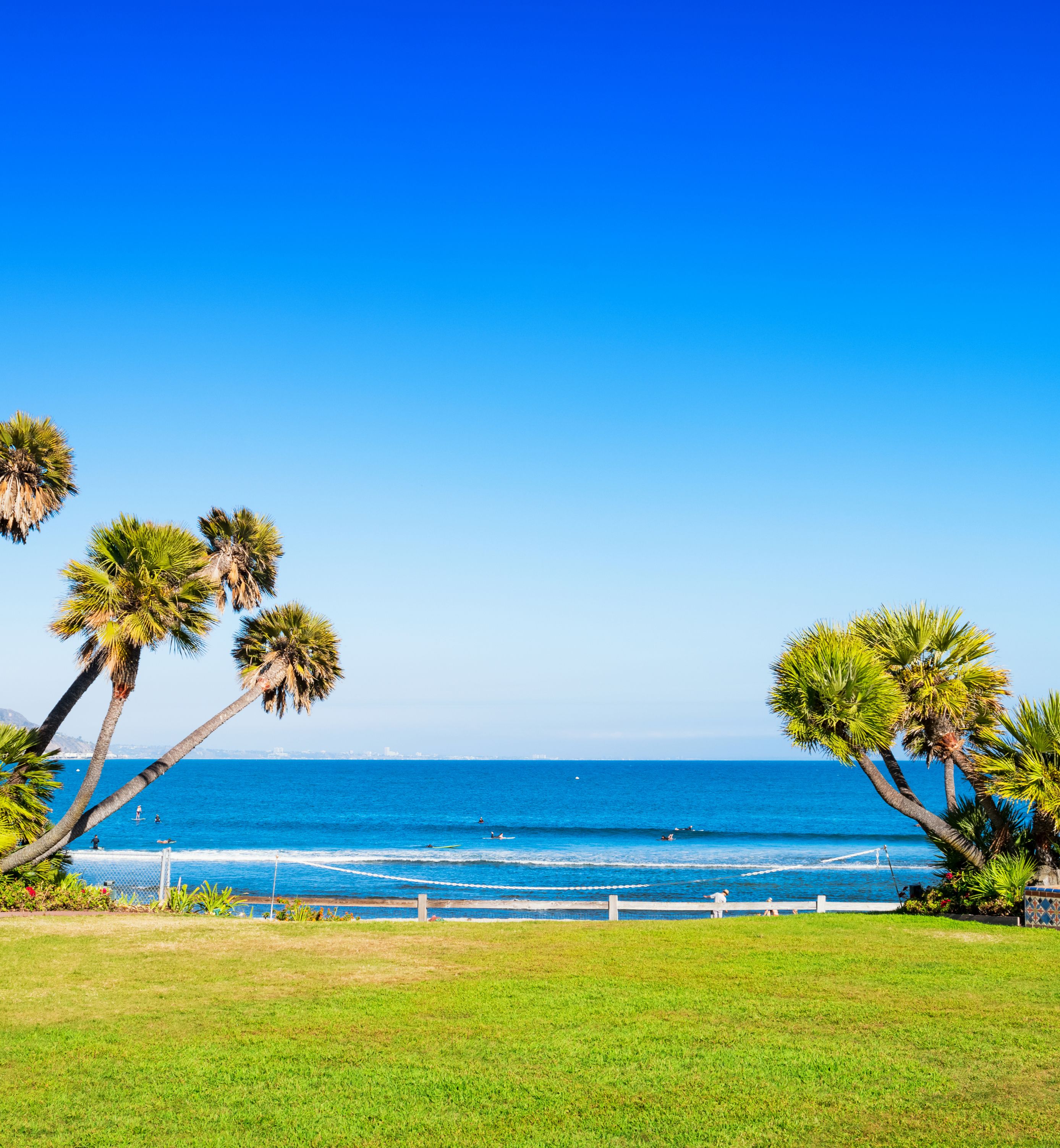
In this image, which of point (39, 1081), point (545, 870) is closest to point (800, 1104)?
point (39, 1081)

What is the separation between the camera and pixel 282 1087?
734 cm

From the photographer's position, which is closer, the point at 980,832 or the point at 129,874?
the point at 980,832

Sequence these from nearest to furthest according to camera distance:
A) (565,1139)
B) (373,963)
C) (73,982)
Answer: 1. (565,1139)
2. (73,982)
3. (373,963)

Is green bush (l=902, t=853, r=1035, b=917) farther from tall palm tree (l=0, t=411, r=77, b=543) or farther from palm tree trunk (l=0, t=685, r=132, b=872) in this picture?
tall palm tree (l=0, t=411, r=77, b=543)

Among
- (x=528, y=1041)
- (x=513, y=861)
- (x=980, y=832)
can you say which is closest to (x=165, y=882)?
(x=528, y=1041)

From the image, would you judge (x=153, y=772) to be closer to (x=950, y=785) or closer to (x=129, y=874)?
(x=950, y=785)

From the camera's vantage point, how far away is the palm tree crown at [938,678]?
682 inches

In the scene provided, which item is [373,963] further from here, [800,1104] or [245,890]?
[245,890]

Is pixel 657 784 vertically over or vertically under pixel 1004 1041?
over

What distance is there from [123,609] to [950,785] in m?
Result: 15.8

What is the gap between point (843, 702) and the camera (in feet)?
53.7

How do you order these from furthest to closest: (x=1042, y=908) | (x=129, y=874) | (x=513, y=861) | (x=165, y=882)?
(x=513, y=861) < (x=129, y=874) < (x=165, y=882) < (x=1042, y=908)

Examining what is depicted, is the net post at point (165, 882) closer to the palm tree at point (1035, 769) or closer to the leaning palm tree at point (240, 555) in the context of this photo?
the leaning palm tree at point (240, 555)

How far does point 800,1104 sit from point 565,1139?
1.88 metres
